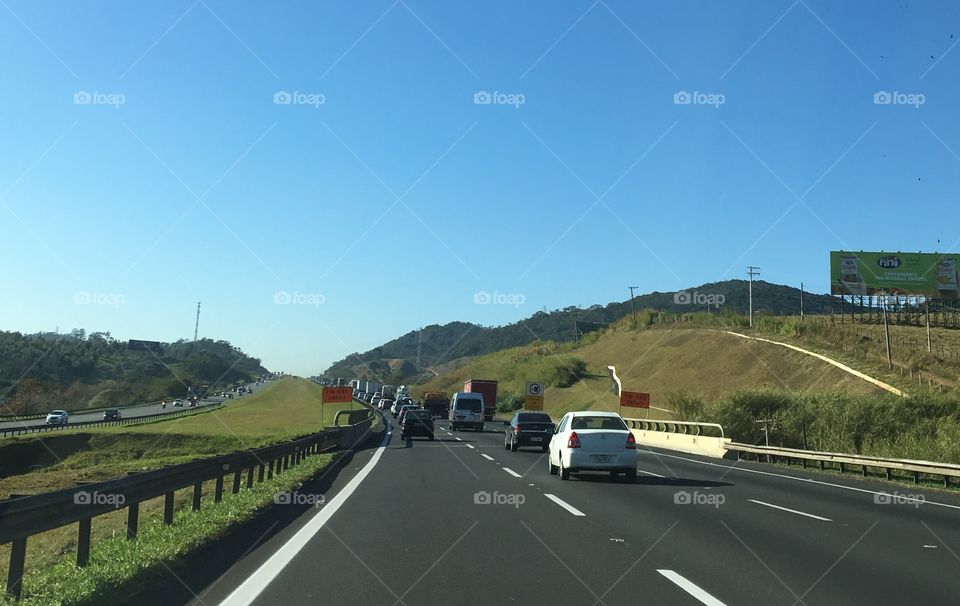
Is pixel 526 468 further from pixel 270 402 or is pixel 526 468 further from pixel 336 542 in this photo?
pixel 270 402

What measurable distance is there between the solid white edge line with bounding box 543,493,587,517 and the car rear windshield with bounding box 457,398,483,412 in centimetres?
4109

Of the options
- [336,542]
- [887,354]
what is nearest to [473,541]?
[336,542]

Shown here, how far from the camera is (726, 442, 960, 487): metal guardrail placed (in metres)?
20.7

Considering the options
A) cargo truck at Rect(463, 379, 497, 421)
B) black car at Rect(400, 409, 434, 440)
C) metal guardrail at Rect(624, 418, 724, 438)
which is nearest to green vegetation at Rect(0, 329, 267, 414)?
cargo truck at Rect(463, 379, 497, 421)

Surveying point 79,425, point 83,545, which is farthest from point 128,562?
point 79,425

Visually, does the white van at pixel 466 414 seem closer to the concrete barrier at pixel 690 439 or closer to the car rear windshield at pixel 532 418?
the concrete barrier at pixel 690 439

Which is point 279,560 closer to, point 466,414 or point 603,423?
A: point 603,423

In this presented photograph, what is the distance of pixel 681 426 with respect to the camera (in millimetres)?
44375

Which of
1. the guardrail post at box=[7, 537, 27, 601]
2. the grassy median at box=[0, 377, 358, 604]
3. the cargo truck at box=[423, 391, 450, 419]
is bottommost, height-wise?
the grassy median at box=[0, 377, 358, 604]

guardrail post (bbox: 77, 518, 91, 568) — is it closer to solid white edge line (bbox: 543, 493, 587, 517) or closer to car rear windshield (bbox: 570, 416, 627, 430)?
solid white edge line (bbox: 543, 493, 587, 517)

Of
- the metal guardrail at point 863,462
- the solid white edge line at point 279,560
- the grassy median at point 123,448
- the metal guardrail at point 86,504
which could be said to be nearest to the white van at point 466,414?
the grassy median at point 123,448

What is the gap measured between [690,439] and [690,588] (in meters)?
30.2

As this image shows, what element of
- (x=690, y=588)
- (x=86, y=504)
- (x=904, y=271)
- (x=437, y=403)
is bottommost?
(x=437, y=403)

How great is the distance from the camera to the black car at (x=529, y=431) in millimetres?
33406
